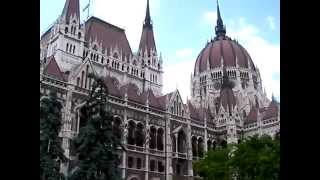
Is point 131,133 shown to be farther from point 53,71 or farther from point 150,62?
point 150,62

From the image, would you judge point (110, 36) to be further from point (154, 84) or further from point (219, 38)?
point (219, 38)

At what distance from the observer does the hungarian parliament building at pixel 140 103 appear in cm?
3622

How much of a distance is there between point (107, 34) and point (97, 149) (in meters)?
35.9

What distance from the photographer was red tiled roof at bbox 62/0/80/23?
153ft

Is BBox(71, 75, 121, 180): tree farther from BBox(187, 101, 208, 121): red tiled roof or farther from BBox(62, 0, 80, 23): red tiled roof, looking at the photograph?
BBox(62, 0, 80, 23): red tiled roof

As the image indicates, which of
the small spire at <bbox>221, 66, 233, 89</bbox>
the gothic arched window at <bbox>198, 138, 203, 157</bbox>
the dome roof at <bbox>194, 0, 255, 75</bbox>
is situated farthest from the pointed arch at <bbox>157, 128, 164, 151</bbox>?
the dome roof at <bbox>194, 0, 255, 75</bbox>

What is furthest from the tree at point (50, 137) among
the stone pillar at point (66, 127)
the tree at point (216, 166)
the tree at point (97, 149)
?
the stone pillar at point (66, 127)

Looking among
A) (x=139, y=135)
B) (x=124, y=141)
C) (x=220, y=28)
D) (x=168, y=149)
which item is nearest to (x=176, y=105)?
(x=168, y=149)

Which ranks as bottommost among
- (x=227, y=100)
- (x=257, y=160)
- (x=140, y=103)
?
(x=257, y=160)

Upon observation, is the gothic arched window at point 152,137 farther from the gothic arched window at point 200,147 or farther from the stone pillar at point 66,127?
the stone pillar at point 66,127

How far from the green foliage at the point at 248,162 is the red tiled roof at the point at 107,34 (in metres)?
29.4

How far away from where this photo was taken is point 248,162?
22.2 m

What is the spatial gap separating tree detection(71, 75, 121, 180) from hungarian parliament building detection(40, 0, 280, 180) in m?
7.82

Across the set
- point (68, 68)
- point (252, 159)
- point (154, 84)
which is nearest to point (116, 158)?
point (252, 159)
